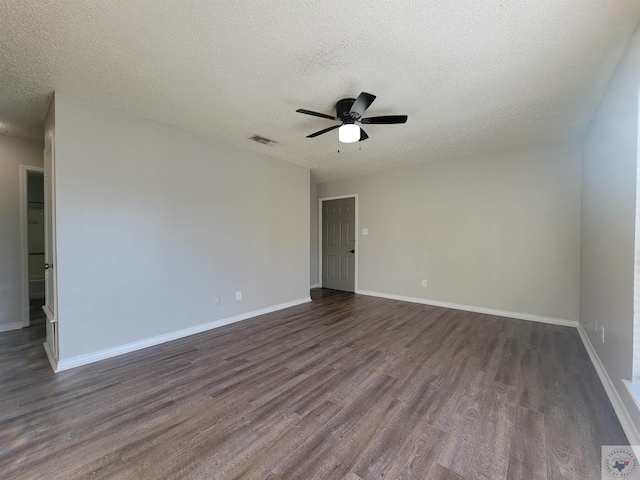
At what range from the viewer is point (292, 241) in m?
4.74

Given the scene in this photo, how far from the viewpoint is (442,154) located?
4.16m

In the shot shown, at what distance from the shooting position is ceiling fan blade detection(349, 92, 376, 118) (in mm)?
2127

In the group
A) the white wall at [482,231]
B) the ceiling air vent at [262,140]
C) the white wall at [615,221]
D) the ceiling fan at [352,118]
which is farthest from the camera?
the white wall at [482,231]

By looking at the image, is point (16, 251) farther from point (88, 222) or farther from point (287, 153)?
point (287, 153)

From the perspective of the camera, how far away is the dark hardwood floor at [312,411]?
1.44 metres

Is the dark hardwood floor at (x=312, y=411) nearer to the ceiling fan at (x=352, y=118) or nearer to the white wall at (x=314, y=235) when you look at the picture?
the ceiling fan at (x=352, y=118)

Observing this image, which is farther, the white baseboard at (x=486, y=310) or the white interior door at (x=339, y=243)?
the white interior door at (x=339, y=243)

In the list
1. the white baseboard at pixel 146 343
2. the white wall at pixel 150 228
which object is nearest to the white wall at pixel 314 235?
the white wall at pixel 150 228

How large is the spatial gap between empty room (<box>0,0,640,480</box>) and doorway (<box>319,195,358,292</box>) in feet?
4.34

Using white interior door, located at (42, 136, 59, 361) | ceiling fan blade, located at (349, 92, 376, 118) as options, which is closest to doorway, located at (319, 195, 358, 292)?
ceiling fan blade, located at (349, 92, 376, 118)

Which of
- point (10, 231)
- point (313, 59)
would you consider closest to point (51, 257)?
point (10, 231)
